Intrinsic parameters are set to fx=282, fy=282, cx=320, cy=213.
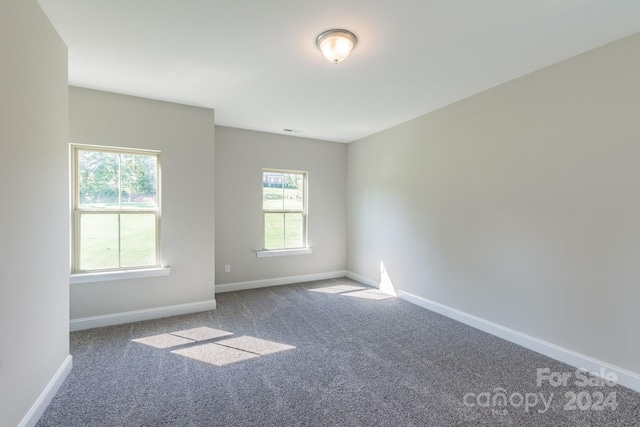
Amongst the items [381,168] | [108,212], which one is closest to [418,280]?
[381,168]

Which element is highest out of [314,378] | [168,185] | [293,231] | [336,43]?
[336,43]

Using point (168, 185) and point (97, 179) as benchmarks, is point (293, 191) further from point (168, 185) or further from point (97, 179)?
point (97, 179)

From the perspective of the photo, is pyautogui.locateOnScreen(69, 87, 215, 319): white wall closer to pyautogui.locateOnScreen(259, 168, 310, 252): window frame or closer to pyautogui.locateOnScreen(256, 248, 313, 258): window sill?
pyautogui.locateOnScreen(256, 248, 313, 258): window sill

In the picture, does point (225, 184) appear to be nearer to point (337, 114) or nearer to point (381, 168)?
point (337, 114)

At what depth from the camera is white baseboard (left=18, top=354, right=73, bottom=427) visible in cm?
166

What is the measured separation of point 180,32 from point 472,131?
298 centimetres

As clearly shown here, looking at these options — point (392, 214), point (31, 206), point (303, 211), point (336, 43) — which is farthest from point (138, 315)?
point (392, 214)

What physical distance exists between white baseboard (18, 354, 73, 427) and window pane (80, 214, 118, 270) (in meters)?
1.15

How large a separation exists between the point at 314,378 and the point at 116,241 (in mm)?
2701

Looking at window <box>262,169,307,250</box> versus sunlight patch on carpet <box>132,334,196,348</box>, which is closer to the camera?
sunlight patch on carpet <box>132,334,196,348</box>

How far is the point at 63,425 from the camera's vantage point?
1.71 meters

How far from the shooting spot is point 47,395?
73.9 inches

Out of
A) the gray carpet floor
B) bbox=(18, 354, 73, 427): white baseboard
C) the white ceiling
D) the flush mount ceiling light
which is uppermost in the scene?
the white ceiling

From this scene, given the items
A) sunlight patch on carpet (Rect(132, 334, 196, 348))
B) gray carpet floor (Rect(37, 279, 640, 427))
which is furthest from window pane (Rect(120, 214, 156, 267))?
sunlight patch on carpet (Rect(132, 334, 196, 348))
